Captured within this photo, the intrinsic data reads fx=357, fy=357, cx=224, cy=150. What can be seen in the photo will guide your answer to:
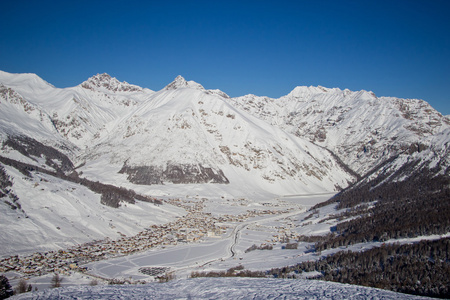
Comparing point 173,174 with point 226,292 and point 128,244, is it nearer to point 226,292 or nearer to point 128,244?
point 128,244

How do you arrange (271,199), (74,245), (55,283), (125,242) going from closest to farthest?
(55,283) → (74,245) → (125,242) → (271,199)

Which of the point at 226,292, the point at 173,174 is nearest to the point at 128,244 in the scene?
the point at 226,292

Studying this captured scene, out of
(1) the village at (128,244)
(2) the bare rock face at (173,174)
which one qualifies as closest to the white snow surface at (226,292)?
(1) the village at (128,244)

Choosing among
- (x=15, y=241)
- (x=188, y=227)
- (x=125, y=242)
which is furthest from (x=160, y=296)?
(x=188, y=227)

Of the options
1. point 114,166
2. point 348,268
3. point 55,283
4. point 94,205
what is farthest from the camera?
point 114,166

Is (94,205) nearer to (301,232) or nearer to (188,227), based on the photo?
(188,227)

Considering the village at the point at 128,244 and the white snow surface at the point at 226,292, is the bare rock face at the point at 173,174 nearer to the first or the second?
the village at the point at 128,244
